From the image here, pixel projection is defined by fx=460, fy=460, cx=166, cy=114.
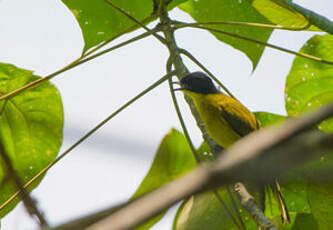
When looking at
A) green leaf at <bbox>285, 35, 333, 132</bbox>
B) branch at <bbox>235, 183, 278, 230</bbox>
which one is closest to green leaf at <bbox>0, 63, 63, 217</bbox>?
branch at <bbox>235, 183, 278, 230</bbox>

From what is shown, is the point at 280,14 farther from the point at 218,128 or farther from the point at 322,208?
the point at 218,128

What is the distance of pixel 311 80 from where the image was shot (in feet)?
10.7

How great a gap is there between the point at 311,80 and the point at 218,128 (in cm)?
96

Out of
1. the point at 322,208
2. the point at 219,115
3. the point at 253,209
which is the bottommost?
→ the point at 322,208

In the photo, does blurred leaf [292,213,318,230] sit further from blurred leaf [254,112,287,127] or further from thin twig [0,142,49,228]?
thin twig [0,142,49,228]

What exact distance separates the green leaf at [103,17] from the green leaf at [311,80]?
→ 109cm

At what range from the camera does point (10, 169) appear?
682 mm

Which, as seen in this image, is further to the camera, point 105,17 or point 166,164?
point 105,17

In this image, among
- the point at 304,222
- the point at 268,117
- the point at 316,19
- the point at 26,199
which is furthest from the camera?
the point at 268,117

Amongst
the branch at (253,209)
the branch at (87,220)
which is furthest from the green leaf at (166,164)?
the branch at (87,220)

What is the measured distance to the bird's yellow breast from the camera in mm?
3873

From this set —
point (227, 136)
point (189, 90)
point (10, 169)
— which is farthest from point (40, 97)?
point (10, 169)

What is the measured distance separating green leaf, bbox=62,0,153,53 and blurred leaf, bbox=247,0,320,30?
726 mm

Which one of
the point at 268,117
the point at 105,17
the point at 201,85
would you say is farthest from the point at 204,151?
the point at 201,85
